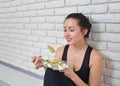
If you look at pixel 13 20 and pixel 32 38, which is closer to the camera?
pixel 32 38

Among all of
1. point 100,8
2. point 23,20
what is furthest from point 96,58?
point 23,20

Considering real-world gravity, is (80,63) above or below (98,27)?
below

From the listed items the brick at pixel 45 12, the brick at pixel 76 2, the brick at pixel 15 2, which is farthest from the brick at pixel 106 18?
the brick at pixel 15 2

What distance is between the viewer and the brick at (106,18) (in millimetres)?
1125

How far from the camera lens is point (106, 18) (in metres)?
1.18

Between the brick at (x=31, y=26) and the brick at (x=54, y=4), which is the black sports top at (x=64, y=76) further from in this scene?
the brick at (x=31, y=26)

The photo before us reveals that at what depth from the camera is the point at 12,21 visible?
6.92 feet

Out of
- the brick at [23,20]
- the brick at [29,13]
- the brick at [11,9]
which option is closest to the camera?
the brick at [29,13]

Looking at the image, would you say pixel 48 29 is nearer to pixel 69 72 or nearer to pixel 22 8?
pixel 22 8

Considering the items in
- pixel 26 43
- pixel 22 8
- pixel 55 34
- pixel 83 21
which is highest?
pixel 22 8

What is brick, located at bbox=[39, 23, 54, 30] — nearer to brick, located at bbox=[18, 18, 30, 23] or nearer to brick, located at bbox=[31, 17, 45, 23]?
brick, located at bbox=[31, 17, 45, 23]

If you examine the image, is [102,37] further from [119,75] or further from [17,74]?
[17,74]

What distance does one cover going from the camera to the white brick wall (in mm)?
1169

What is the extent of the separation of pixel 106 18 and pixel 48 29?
1.95 ft
